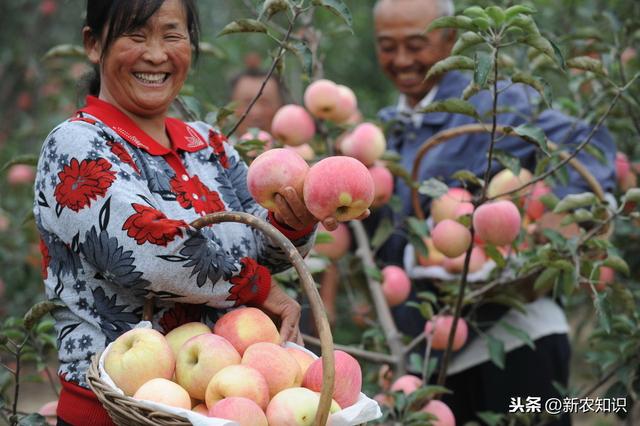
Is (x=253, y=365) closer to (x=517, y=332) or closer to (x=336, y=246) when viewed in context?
(x=517, y=332)

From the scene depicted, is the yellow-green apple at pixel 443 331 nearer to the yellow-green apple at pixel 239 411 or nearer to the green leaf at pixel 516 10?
the green leaf at pixel 516 10

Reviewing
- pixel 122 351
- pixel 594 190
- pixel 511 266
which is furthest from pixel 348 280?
pixel 122 351

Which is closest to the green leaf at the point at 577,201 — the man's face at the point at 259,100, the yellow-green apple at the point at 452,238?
the yellow-green apple at the point at 452,238

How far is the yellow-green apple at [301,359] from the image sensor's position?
1384mm

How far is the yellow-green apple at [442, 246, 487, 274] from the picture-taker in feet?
7.64

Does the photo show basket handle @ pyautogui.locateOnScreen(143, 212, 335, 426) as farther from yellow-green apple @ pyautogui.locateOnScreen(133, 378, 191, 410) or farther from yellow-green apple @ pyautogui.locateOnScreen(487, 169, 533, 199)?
yellow-green apple @ pyautogui.locateOnScreen(487, 169, 533, 199)

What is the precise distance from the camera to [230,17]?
5824mm

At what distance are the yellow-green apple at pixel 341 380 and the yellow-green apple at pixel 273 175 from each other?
30 cm

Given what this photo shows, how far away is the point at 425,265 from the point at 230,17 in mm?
3749

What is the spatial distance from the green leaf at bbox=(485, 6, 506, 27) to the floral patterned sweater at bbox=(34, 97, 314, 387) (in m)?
0.58

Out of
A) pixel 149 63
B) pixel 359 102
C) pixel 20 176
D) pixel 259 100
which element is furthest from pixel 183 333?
pixel 359 102

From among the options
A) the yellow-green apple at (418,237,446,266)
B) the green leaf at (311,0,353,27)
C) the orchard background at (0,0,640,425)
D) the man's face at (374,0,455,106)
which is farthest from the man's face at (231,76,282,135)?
the green leaf at (311,0,353,27)

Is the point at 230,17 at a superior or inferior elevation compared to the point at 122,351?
superior

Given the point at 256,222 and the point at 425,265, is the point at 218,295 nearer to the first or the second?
the point at 256,222
